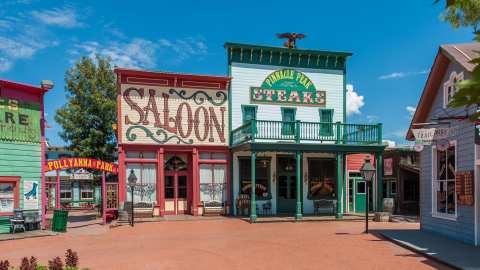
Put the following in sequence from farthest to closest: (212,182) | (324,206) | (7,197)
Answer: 1. (324,206)
2. (212,182)
3. (7,197)

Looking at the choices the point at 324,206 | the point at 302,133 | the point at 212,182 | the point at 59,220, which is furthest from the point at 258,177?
Answer: the point at 59,220

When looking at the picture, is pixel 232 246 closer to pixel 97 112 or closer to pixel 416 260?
pixel 416 260

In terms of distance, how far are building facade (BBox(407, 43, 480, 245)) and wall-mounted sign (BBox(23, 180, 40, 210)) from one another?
12981 millimetres

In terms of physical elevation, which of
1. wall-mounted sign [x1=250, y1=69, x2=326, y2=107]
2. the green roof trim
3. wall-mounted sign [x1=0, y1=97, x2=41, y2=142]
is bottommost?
wall-mounted sign [x1=0, y1=97, x2=41, y2=142]

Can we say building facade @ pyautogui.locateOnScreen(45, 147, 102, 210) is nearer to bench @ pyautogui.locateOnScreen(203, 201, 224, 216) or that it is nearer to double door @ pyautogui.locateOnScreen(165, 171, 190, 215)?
double door @ pyautogui.locateOnScreen(165, 171, 190, 215)

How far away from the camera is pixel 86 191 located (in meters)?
31.4

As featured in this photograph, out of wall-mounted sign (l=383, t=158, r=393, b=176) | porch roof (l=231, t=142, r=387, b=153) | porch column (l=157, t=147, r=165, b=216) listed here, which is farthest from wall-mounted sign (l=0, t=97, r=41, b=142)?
wall-mounted sign (l=383, t=158, r=393, b=176)

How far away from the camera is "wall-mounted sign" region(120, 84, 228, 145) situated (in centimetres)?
1861

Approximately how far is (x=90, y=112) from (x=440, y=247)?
1835cm

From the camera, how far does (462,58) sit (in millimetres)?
10812

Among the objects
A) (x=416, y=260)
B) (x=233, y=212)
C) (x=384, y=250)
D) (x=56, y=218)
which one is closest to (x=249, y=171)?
(x=233, y=212)

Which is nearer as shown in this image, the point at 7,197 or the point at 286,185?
the point at 7,197

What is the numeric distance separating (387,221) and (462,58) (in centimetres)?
865

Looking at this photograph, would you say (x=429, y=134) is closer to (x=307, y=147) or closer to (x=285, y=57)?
(x=307, y=147)
